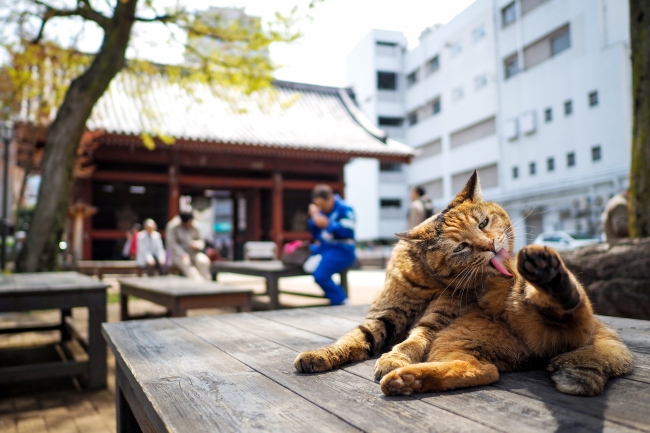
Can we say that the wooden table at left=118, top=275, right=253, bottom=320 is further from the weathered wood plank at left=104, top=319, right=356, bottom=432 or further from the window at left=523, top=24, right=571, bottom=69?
the window at left=523, top=24, right=571, bottom=69

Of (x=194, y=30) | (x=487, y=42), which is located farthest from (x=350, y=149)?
(x=487, y=42)

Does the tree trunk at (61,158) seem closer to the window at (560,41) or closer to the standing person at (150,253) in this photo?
the standing person at (150,253)

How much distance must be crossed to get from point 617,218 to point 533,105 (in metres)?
17.0

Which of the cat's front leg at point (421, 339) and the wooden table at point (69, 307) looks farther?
the wooden table at point (69, 307)

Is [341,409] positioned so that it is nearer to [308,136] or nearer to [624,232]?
[624,232]

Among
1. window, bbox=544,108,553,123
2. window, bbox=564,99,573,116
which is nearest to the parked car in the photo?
window, bbox=564,99,573,116

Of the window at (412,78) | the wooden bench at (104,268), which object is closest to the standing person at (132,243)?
the wooden bench at (104,268)

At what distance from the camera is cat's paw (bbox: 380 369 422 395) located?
1161mm

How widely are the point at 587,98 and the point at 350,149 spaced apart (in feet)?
33.0

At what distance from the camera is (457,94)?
25.8m

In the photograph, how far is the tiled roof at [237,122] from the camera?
12.1 metres

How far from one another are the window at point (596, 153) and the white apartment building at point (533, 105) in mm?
69

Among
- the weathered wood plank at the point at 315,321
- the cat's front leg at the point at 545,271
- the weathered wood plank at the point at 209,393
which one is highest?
the cat's front leg at the point at 545,271

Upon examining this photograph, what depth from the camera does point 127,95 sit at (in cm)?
1377
